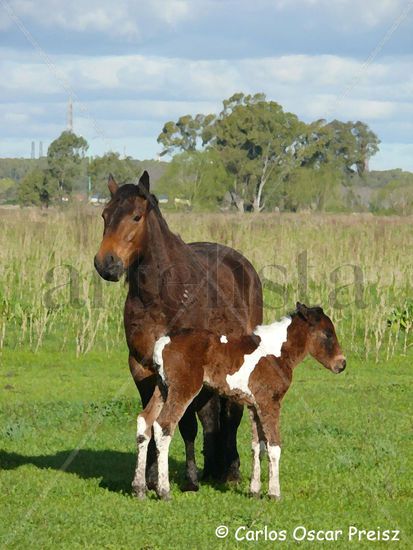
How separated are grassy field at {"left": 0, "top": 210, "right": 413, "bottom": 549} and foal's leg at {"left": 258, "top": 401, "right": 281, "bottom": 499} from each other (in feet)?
0.40

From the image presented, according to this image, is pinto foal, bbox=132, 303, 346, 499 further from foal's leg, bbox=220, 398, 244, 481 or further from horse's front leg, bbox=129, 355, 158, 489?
foal's leg, bbox=220, 398, 244, 481

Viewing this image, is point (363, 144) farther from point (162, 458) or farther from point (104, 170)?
point (162, 458)

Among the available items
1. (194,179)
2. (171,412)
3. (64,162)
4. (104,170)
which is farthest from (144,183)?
(64,162)

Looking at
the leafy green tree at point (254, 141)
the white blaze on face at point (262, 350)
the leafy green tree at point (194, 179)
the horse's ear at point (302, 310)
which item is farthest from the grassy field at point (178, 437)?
the leafy green tree at point (254, 141)

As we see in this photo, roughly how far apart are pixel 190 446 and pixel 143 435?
54 cm

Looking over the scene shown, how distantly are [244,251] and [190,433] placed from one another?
13059mm

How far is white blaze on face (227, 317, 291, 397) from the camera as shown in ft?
23.2

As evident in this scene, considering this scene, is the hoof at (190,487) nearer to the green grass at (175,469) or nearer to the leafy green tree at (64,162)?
the green grass at (175,469)

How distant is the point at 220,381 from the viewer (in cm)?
709

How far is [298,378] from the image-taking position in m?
13.4

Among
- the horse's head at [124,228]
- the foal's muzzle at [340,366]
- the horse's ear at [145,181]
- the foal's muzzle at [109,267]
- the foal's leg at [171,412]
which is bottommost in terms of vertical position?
the foal's leg at [171,412]

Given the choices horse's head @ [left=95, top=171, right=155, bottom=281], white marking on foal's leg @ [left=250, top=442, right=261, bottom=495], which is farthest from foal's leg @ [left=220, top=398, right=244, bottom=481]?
horse's head @ [left=95, top=171, right=155, bottom=281]

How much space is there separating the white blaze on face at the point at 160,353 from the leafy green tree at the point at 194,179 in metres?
21.8

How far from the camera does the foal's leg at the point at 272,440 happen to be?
23.0 ft
